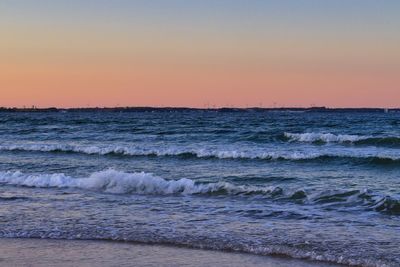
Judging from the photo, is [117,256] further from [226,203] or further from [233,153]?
[233,153]

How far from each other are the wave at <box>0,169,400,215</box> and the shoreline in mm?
4452

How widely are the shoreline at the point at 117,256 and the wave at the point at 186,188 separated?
4452 mm

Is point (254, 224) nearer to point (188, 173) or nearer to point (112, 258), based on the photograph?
point (112, 258)

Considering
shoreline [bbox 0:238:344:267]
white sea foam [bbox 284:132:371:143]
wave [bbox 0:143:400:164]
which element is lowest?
shoreline [bbox 0:238:344:267]

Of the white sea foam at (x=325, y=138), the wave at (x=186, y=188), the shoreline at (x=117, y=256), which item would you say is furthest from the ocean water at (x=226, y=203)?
the white sea foam at (x=325, y=138)

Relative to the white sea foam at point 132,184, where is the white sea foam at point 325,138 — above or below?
above

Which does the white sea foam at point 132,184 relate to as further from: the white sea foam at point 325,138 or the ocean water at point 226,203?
the white sea foam at point 325,138

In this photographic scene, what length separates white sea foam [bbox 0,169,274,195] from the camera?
14305mm

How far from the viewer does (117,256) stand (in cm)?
826

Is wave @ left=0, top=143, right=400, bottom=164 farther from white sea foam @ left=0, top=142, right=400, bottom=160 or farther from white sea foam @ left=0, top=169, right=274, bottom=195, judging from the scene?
white sea foam @ left=0, top=169, right=274, bottom=195

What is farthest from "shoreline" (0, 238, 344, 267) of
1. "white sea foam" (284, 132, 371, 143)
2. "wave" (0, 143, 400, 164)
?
"white sea foam" (284, 132, 371, 143)

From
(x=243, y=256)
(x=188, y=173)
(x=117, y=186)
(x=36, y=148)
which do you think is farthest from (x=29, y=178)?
(x=36, y=148)

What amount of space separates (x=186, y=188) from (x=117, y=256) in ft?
21.0

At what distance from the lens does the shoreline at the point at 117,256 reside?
25.7 ft
